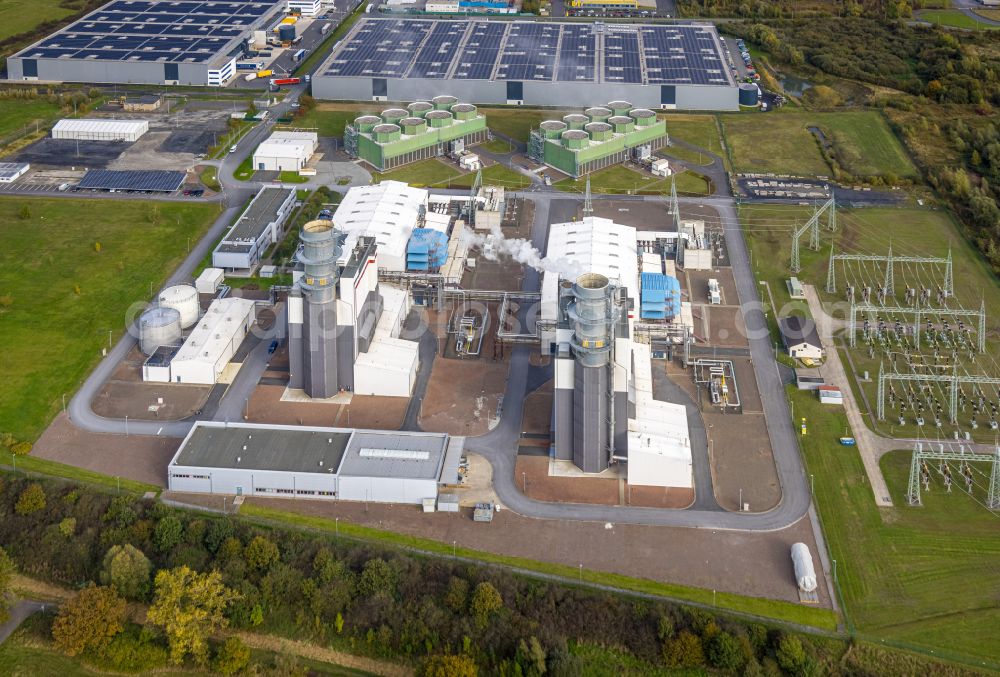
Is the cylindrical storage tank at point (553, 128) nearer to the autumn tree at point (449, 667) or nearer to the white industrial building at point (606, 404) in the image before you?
the white industrial building at point (606, 404)

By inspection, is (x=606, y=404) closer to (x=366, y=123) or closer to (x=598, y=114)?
(x=598, y=114)

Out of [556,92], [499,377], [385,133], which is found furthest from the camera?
[556,92]

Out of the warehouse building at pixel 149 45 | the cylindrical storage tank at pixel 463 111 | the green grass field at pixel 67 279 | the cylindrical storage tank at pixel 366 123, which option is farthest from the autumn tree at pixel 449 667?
the warehouse building at pixel 149 45

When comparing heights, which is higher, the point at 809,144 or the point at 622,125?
the point at 622,125

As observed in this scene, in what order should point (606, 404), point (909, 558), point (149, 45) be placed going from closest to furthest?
point (909, 558) < point (606, 404) < point (149, 45)

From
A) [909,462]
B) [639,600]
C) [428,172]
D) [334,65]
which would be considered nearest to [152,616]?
[639,600]

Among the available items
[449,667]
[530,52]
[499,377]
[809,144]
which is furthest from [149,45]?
[449,667]

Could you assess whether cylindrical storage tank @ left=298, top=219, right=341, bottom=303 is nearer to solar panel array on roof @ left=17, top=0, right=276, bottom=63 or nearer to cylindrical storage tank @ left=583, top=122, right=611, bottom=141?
cylindrical storage tank @ left=583, top=122, right=611, bottom=141
